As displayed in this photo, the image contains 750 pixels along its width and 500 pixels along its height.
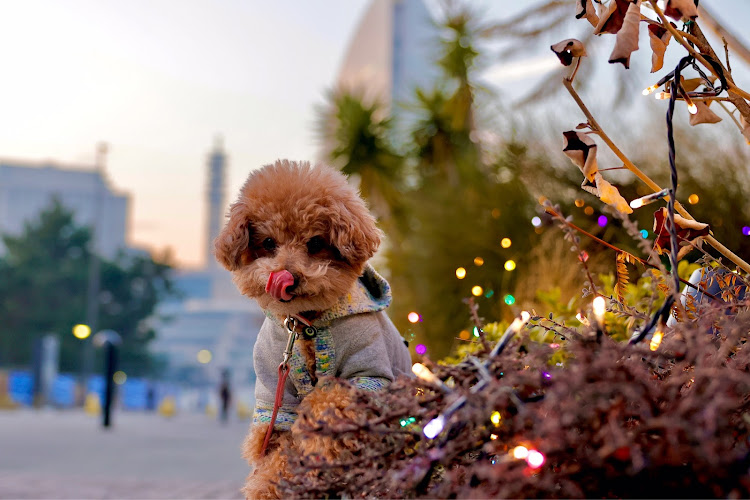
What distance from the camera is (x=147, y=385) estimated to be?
1172 inches

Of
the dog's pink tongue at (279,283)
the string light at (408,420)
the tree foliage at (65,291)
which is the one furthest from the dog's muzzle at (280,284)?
the tree foliage at (65,291)

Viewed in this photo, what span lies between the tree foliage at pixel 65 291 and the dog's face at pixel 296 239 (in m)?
33.8

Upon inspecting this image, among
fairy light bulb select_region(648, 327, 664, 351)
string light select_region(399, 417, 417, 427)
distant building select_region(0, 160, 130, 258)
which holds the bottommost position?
string light select_region(399, 417, 417, 427)

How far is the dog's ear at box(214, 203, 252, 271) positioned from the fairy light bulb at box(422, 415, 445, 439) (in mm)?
784

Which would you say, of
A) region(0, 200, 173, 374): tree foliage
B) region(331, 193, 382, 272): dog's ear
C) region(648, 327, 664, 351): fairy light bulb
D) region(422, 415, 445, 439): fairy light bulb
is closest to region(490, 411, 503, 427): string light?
region(422, 415, 445, 439): fairy light bulb

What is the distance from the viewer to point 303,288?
1546 millimetres

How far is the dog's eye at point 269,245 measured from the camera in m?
1.66

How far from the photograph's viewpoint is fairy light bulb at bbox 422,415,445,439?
915 mm

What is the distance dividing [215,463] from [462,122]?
7.53 m

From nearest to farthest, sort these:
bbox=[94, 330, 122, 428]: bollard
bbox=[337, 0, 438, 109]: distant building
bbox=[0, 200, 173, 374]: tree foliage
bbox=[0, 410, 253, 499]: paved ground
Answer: bbox=[0, 410, 253, 499]: paved ground
bbox=[94, 330, 122, 428]: bollard
bbox=[0, 200, 173, 374]: tree foliage
bbox=[337, 0, 438, 109]: distant building

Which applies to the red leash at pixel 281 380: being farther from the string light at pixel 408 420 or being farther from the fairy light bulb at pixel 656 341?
the fairy light bulb at pixel 656 341

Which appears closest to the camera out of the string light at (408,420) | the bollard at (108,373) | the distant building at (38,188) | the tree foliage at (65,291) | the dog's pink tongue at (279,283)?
the string light at (408,420)

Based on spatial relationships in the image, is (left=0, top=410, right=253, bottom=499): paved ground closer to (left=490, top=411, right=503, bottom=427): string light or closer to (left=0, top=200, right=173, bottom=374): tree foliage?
(left=490, top=411, right=503, bottom=427): string light

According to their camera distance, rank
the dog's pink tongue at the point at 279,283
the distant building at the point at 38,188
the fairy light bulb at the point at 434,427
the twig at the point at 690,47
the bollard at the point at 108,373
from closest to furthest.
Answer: the fairy light bulb at the point at 434,427 < the twig at the point at 690,47 < the dog's pink tongue at the point at 279,283 < the bollard at the point at 108,373 < the distant building at the point at 38,188
